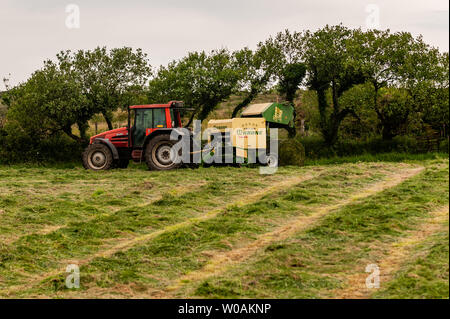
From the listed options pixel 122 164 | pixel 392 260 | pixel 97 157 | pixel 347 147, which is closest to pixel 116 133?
pixel 97 157

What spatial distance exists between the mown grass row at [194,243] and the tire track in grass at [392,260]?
242 cm

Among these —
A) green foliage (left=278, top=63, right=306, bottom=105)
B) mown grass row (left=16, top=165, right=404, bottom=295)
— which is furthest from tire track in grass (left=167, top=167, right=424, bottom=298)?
green foliage (left=278, top=63, right=306, bottom=105)

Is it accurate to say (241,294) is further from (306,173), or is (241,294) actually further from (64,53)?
(64,53)

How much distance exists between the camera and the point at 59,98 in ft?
82.7

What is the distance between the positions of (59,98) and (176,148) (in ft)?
30.6

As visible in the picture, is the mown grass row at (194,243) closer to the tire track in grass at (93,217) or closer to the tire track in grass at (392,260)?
the tire track in grass at (93,217)

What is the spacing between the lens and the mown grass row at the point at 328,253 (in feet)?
19.8

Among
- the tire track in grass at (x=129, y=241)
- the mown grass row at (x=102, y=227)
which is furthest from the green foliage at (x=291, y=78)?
the tire track in grass at (x=129, y=241)

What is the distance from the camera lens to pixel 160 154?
19.0m

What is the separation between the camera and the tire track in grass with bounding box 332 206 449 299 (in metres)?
5.57

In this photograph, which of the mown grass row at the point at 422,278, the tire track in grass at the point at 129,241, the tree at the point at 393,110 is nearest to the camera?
the mown grass row at the point at 422,278

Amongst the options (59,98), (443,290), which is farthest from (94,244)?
(59,98)

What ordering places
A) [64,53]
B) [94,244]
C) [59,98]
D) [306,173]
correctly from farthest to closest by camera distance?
[64,53]
[59,98]
[306,173]
[94,244]

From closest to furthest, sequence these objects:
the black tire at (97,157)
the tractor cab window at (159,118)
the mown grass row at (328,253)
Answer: the mown grass row at (328,253) < the tractor cab window at (159,118) < the black tire at (97,157)
